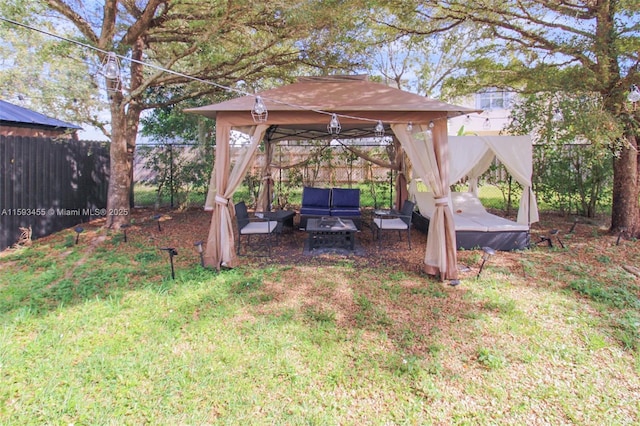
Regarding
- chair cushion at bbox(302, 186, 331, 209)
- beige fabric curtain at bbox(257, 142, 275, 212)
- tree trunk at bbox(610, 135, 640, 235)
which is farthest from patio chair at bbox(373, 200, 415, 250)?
tree trunk at bbox(610, 135, 640, 235)

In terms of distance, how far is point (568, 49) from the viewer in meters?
5.94

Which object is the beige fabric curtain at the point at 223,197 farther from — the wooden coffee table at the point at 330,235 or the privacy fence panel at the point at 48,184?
the privacy fence panel at the point at 48,184

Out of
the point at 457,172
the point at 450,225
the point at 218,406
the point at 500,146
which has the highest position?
the point at 500,146

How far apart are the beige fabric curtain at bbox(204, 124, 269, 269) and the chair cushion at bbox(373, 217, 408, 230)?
246cm

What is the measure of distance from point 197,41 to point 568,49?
19.9 ft

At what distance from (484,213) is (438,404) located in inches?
230

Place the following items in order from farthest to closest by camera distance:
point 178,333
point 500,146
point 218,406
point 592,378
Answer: point 500,146
point 178,333
point 592,378
point 218,406

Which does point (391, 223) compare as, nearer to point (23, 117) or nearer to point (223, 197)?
point (223, 197)

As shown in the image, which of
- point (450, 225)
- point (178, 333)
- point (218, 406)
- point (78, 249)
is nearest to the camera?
point (218, 406)

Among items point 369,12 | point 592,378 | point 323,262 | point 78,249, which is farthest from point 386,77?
point 592,378

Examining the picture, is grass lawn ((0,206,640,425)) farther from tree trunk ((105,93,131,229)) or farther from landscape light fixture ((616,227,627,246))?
tree trunk ((105,93,131,229))

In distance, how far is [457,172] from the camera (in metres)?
7.02

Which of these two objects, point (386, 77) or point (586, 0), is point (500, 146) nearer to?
point (586, 0)

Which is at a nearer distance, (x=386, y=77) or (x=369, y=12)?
(x=369, y=12)
